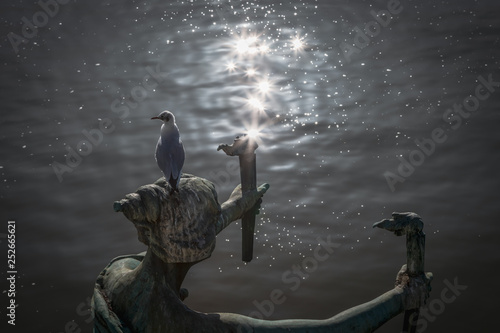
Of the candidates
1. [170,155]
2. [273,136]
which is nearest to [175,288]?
[170,155]

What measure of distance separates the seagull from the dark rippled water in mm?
2810

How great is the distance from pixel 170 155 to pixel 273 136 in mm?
5107

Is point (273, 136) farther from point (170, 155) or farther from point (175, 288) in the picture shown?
point (175, 288)

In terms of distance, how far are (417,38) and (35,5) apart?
6713mm

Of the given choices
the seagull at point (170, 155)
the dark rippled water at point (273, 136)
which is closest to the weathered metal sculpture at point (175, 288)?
the seagull at point (170, 155)

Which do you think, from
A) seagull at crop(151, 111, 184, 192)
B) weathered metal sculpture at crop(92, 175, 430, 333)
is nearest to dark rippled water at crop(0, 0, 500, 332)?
weathered metal sculpture at crop(92, 175, 430, 333)

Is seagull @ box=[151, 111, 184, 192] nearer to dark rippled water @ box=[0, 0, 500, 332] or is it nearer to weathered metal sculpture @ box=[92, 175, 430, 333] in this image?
weathered metal sculpture @ box=[92, 175, 430, 333]

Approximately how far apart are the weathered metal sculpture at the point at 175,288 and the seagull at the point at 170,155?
0.05 m

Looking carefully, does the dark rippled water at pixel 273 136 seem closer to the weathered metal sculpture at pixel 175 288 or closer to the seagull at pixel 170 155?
the weathered metal sculpture at pixel 175 288

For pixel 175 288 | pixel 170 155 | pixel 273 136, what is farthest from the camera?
pixel 273 136

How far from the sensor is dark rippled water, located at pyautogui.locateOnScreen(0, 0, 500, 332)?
260 inches

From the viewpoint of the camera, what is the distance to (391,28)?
36.0 ft

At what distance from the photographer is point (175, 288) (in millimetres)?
3539

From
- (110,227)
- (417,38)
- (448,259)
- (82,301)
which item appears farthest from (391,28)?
(82,301)
